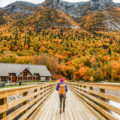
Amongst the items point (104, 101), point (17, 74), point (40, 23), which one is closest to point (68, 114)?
point (104, 101)

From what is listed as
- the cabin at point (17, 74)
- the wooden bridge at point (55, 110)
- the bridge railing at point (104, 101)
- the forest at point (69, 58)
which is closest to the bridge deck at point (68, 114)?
the wooden bridge at point (55, 110)

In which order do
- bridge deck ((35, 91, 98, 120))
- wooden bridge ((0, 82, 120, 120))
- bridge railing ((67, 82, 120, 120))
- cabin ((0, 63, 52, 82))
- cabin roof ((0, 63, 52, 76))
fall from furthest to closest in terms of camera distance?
cabin roof ((0, 63, 52, 76)) < cabin ((0, 63, 52, 82)) < bridge deck ((35, 91, 98, 120)) < bridge railing ((67, 82, 120, 120)) < wooden bridge ((0, 82, 120, 120))

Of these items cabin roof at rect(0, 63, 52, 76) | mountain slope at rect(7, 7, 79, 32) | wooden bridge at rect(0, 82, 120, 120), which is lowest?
wooden bridge at rect(0, 82, 120, 120)

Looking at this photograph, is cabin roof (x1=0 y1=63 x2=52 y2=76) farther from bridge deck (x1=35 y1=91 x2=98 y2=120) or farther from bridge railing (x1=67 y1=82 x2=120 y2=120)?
bridge railing (x1=67 y1=82 x2=120 y2=120)

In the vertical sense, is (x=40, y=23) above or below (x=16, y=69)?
above

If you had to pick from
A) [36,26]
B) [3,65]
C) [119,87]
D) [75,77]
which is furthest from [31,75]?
[36,26]

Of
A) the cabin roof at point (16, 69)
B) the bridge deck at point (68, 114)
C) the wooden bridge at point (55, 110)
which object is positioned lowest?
the bridge deck at point (68, 114)

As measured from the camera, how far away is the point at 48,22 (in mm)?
187625

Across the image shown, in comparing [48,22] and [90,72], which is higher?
[48,22]

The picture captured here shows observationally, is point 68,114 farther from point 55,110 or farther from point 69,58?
point 69,58

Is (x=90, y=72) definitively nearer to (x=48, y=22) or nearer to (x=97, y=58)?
(x=97, y=58)

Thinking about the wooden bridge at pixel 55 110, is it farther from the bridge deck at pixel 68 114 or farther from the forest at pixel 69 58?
the forest at pixel 69 58

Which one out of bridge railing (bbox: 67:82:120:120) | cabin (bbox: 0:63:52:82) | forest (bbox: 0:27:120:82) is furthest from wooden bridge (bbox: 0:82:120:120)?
forest (bbox: 0:27:120:82)

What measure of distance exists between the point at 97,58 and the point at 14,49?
5541cm
